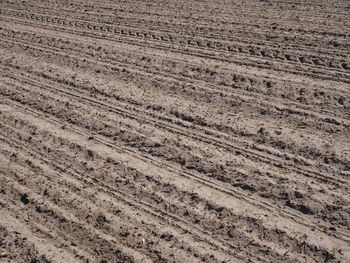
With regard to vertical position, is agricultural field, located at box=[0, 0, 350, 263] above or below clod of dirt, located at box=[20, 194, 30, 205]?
above

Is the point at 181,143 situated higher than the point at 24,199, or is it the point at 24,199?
the point at 181,143

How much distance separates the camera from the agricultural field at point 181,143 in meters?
3.77

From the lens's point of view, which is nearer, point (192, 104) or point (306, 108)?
point (306, 108)

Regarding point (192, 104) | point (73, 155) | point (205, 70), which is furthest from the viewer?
point (205, 70)

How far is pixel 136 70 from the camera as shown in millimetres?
6758

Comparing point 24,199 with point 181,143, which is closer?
point 24,199

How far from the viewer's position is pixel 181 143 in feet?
16.3

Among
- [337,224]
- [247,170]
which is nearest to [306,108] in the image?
[247,170]

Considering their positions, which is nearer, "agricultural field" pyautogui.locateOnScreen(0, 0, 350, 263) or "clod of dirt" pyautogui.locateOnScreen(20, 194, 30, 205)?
"agricultural field" pyautogui.locateOnScreen(0, 0, 350, 263)

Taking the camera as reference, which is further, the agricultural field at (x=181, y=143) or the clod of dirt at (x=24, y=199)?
the clod of dirt at (x=24, y=199)

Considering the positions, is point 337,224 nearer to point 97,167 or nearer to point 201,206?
point 201,206

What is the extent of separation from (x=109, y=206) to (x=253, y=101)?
2.83 meters

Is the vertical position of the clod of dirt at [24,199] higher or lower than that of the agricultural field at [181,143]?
lower

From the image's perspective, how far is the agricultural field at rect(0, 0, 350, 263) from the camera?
12.4ft
